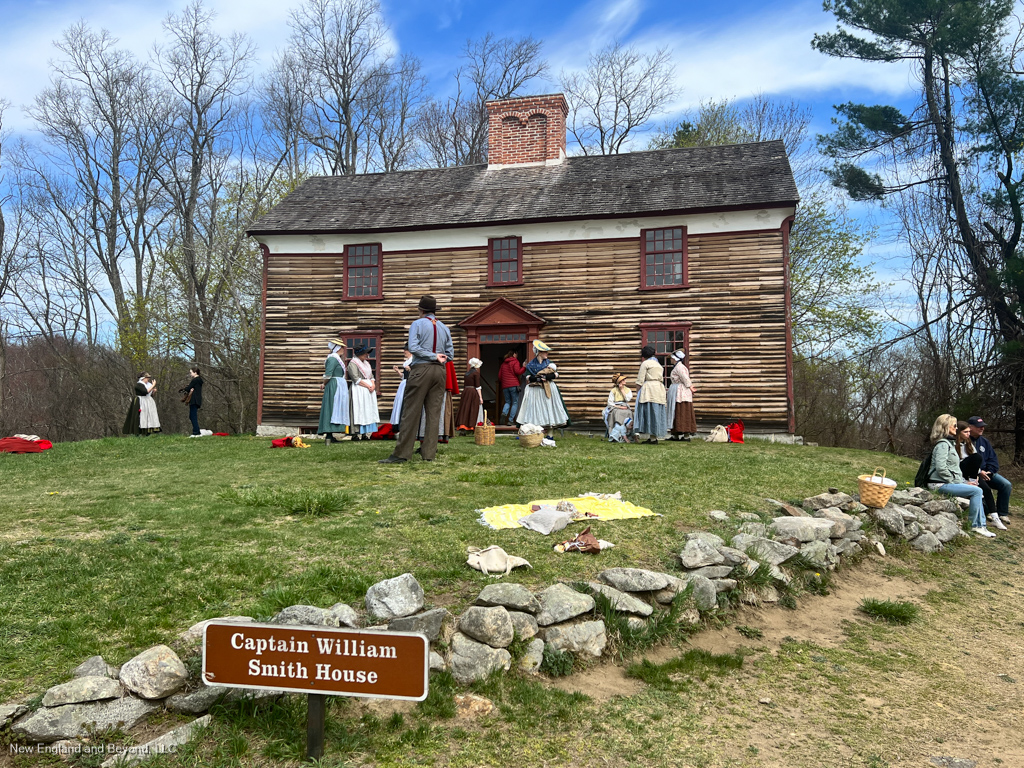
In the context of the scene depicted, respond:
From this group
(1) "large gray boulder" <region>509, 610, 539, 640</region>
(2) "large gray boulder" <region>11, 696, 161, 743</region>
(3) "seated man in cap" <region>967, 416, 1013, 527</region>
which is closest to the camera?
(2) "large gray boulder" <region>11, 696, 161, 743</region>

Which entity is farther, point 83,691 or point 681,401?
point 681,401

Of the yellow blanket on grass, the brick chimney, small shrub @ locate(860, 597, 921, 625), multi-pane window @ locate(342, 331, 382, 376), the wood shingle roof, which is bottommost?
small shrub @ locate(860, 597, 921, 625)

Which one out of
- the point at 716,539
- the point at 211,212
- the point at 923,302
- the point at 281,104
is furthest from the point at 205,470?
the point at 281,104

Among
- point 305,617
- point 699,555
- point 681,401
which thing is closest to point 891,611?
point 699,555

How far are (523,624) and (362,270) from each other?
17.0m

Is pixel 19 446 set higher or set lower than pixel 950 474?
lower

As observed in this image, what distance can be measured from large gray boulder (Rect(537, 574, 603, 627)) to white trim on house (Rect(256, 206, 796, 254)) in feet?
49.3

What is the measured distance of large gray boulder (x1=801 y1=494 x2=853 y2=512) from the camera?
26.6 ft

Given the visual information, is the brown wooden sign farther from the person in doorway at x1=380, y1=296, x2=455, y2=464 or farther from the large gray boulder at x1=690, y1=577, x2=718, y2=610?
the person in doorway at x1=380, y1=296, x2=455, y2=464

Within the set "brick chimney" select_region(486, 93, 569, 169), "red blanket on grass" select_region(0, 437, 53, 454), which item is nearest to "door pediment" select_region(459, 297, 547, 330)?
"brick chimney" select_region(486, 93, 569, 169)

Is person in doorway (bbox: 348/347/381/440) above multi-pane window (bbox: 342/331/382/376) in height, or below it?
below

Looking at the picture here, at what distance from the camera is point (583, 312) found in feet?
61.0

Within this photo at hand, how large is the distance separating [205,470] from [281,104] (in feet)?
92.4

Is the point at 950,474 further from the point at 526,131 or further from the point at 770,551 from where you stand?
the point at 526,131
